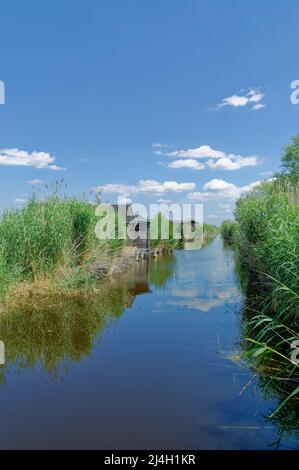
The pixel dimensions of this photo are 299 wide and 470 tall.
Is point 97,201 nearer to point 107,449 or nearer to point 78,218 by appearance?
point 78,218

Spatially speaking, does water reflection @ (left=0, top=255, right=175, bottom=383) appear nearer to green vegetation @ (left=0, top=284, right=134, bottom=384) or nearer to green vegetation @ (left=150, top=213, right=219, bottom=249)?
green vegetation @ (left=0, top=284, right=134, bottom=384)

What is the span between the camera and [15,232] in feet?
27.5

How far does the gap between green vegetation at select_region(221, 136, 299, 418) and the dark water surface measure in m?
0.27

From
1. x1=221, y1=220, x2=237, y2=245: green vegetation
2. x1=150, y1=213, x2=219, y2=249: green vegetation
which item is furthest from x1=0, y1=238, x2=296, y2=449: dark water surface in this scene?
x1=221, y1=220, x2=237, y2=245: green vegetation

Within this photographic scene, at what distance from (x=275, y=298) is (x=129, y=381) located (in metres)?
3.25

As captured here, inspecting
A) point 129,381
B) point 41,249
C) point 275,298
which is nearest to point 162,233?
point 41,249

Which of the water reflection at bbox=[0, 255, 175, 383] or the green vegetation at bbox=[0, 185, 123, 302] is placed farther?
the green vegetation at bbox=[0, 185, 123, 302]

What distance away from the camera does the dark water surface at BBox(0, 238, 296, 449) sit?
3.20 meters

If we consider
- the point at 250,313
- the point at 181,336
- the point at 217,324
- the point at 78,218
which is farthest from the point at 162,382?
the point at 78,218

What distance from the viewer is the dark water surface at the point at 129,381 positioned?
320 cm

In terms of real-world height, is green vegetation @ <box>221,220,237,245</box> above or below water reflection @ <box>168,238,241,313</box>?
A: above

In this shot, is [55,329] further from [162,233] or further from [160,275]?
[162,233]

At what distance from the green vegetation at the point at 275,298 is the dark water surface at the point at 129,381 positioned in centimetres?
27

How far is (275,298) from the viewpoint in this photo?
6.32 m
